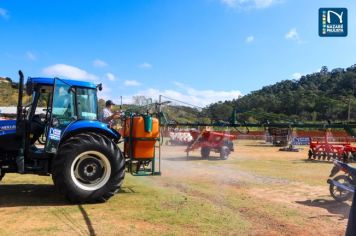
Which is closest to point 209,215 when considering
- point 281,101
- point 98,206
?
point 98,206

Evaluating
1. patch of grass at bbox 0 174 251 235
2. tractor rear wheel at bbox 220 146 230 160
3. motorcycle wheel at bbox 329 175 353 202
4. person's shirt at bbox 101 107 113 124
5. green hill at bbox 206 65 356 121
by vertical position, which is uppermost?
green hill at bbox 206 65 356 121

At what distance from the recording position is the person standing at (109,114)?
32.3 ft

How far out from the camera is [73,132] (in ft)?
27.2

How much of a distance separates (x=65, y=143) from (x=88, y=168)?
26.4 inches

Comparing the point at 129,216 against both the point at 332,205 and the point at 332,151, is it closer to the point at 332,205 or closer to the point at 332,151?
the point at 332,205

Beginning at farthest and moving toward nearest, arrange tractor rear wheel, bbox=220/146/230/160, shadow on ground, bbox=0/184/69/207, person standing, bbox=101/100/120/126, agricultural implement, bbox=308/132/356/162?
1. tractor rear wheel, bbox=220/146/230/160
2. agricultural implement, bbox=308/132/356/162
3. person standing, bbox=101/100/120/126
4. shadow on ground, bbox=0/184/69/207

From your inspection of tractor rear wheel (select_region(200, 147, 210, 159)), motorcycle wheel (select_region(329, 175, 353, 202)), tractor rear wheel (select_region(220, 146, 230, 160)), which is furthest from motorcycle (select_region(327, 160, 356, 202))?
tractor rear wheel (select_region(200, 147, 210, 159))

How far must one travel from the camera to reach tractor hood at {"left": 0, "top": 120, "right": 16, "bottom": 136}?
Result: 8.35 metres

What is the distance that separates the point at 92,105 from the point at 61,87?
75 cm

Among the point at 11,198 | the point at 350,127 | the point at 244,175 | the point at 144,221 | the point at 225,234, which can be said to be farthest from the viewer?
the point at 244,175

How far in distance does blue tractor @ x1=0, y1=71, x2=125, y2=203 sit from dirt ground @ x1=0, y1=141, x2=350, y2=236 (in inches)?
17.6

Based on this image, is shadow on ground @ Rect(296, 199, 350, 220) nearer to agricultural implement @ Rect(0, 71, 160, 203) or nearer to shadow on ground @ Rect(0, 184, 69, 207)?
agricultural implement @ Rect(0, 71, 160, 203)

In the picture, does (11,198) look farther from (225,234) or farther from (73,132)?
(225,234)

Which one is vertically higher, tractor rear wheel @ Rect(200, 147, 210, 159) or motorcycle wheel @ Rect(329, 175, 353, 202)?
tractor rear wheel @ Rect(200, 147, 210, 159)
